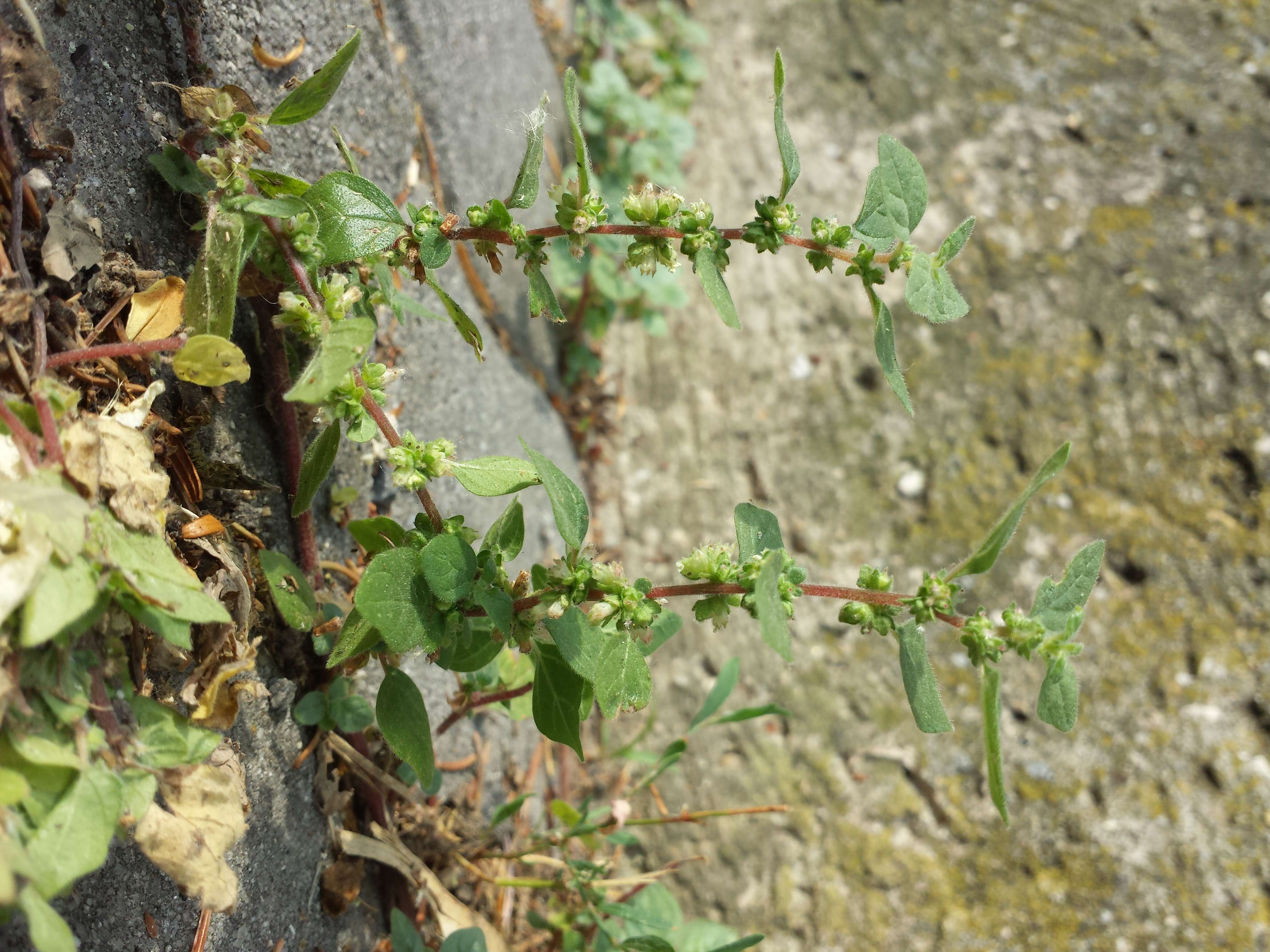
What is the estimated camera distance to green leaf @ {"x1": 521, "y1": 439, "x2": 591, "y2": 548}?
0.97 metres

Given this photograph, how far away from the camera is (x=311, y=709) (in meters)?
1.30

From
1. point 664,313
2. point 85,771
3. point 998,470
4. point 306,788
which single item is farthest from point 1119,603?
point 85,771

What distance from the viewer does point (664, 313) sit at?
2.80m

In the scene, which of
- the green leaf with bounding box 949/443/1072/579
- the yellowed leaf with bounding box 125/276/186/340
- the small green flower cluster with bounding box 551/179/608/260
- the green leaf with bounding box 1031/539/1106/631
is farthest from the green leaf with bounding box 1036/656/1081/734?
the yellowed leaf with bounding box 125/276/186/340

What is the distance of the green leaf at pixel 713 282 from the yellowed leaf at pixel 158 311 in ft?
2.04

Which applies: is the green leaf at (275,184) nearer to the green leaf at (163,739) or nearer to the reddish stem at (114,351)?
the reddish stem at (114,351)

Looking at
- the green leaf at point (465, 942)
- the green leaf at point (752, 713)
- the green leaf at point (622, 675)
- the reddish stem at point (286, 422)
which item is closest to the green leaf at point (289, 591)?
the reddish stem at point (286, 422)

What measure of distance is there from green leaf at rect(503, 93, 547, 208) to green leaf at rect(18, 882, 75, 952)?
84cm

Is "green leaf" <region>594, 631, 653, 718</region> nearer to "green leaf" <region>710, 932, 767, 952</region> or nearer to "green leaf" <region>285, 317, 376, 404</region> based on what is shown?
"green leaf" <region>285, 317, 376, 404</region>

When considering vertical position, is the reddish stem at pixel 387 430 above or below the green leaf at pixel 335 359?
below

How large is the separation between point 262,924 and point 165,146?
104 cm

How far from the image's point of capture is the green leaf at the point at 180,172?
1085 millimetres

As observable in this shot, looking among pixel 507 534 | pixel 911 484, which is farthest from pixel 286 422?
pixel 911 484

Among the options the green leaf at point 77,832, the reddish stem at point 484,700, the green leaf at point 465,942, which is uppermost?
the green leaf at point 77,832
